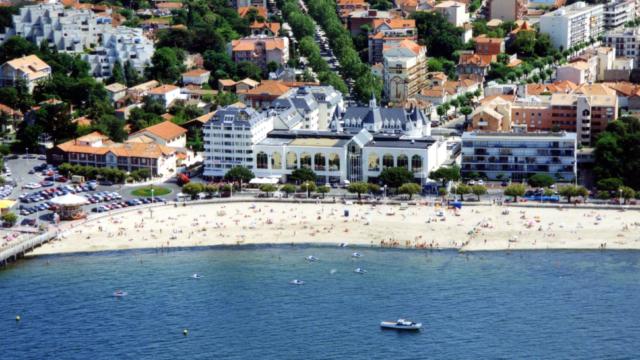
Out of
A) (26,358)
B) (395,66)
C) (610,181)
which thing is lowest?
(26,358)

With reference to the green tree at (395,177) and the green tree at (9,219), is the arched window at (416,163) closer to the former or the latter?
the green tree at (395,177)

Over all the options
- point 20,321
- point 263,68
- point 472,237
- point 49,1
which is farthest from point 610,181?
point 49,1

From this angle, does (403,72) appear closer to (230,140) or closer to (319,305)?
(230,140)

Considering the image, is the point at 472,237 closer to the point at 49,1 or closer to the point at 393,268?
the point at 393,268

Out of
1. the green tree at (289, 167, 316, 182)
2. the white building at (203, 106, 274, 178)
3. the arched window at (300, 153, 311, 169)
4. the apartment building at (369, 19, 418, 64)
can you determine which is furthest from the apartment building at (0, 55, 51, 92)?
the green tree at (289, 167, 316, 182)

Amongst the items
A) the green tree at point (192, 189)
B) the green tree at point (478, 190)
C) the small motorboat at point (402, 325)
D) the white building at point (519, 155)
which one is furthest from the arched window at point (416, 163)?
the small motorboat at point (402, 325)

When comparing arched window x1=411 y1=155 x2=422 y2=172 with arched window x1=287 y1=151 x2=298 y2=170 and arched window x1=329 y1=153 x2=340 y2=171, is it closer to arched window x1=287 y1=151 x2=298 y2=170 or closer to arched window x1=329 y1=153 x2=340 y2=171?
arched window x1=329 y1=153 x2=340 y2=171
